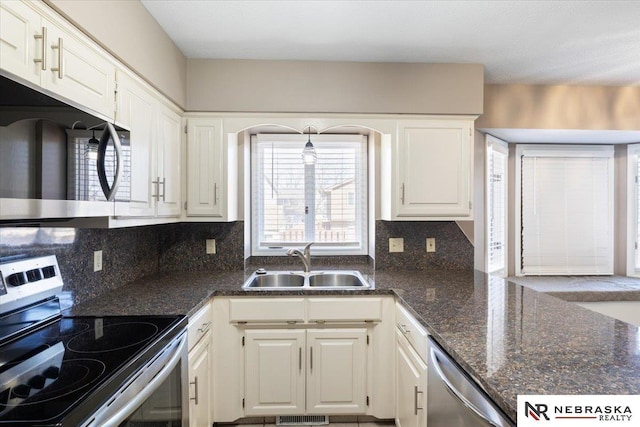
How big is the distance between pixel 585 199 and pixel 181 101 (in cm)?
362

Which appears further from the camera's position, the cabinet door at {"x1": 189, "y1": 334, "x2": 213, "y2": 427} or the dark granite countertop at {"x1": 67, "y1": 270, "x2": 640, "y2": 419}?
the cabinet door at {"x1": 189, "y1": 334, "x2": 213, "y2": 427}

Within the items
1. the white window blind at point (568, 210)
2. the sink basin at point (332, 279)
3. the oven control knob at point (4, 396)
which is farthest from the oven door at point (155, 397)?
the white window blind at point (568, 210)

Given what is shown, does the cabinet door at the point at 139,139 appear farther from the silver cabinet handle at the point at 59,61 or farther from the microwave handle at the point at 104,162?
the silver cabinet handle at the point at 59,61

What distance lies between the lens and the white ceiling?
1882 mm

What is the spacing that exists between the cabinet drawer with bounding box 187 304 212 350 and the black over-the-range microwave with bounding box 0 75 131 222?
0.70 meters

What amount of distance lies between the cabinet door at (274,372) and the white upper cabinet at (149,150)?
97 centimetres

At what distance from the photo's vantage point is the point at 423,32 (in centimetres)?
214

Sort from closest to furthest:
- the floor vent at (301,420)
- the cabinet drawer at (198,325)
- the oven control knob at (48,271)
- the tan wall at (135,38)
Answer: the tan wall at (135,38)
the oven control knob at (48,271)
the cabinet drawer at (198,325)
the floor vent at (301,420)

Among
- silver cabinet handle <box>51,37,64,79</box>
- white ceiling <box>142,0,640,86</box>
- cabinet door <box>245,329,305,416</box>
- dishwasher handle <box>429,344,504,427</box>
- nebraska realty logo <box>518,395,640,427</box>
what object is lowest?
cabinet door <box>245,329,305,416</box>

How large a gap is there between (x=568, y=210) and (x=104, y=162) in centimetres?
375

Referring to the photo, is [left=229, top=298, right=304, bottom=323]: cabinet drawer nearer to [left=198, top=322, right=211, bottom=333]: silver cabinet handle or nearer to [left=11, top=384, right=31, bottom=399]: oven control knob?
[left=198, top=322, right=211, bottom=333]: silver cabinet handle

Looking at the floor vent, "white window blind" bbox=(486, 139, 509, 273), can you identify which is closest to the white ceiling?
"white window blind" bbox=(486, 139, 509, 273)

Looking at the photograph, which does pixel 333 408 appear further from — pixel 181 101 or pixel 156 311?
pixel 181 101

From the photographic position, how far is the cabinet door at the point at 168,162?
84.7 inches
